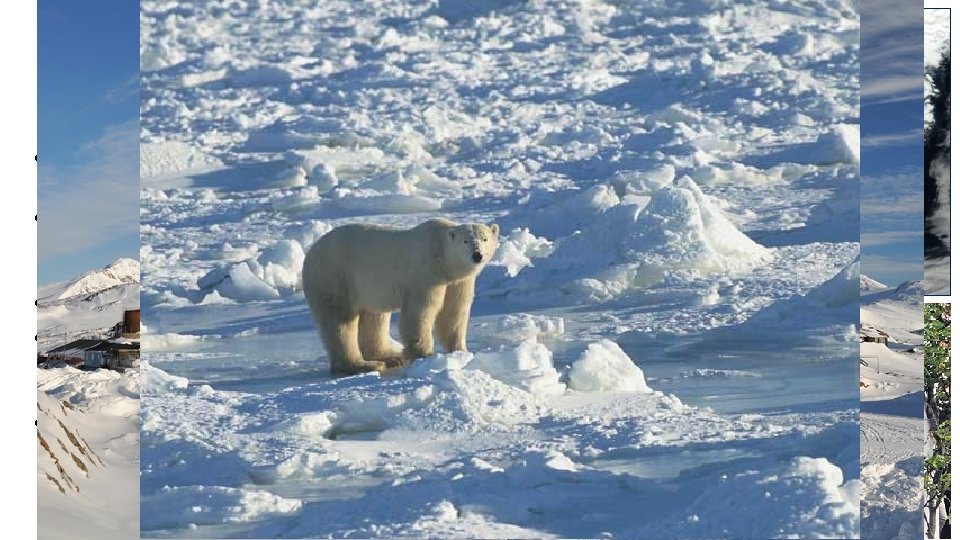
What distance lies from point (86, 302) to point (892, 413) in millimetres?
5970

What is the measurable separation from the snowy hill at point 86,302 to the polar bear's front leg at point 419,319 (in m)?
2.12

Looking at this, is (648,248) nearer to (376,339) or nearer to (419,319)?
(419,319)

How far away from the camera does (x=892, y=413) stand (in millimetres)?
9938

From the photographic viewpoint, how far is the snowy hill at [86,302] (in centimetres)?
821

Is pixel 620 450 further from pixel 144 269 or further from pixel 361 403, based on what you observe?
pixel 144 269

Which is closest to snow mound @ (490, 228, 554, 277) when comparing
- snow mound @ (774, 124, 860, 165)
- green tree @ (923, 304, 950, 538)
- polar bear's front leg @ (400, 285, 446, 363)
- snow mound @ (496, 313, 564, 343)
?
snow mound @ (496, 313, 564, 343)

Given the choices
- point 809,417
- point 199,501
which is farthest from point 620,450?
point 199,501

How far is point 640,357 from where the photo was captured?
297 inches

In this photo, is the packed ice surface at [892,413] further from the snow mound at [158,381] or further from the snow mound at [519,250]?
the snow mound at [158,381]

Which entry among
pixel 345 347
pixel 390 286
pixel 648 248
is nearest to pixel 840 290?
pixel 648 248

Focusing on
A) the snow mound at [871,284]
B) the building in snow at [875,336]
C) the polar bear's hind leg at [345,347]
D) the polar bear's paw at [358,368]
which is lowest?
the building in snow at [875,336]

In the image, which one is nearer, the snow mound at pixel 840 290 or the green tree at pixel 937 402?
the snow mound at pixel 840 290

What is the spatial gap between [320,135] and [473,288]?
1.40 metres

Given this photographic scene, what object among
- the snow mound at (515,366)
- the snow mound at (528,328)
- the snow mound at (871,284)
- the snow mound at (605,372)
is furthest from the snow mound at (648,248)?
the snow mound at (871,284)
